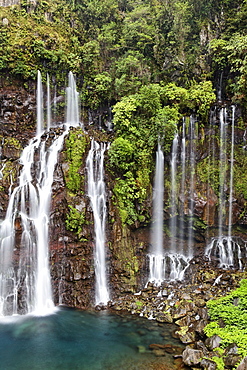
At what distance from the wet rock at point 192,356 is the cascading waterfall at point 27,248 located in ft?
22.4

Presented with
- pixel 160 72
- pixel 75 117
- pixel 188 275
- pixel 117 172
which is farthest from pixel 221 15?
pixel 188 275

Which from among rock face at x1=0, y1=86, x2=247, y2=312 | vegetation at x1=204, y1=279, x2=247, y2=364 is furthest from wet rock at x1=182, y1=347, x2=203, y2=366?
rock face at x1=0, y1=86, x2=247, y2=312

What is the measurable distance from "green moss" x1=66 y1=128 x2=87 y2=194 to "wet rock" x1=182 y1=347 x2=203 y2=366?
9.33 metres

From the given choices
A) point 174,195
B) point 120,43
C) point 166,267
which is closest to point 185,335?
point 166,267

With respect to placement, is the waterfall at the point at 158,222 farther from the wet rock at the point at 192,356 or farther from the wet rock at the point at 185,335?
the wet rock at the point at 192,356

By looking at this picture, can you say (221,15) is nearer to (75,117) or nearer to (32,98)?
(75,117)

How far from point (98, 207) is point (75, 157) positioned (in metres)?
3.29

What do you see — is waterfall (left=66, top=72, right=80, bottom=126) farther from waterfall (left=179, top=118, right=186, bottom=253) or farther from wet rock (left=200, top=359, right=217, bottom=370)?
wet rock (left=200, top=359, right=217, bottom=370)

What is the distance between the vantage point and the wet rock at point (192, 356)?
7984 millimetres

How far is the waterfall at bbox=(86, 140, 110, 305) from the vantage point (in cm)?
1359

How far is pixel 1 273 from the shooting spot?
12500mm

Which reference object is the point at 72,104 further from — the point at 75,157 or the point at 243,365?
the point at 243,365

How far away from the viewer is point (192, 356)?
8.13 m

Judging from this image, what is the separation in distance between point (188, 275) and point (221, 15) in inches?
807
